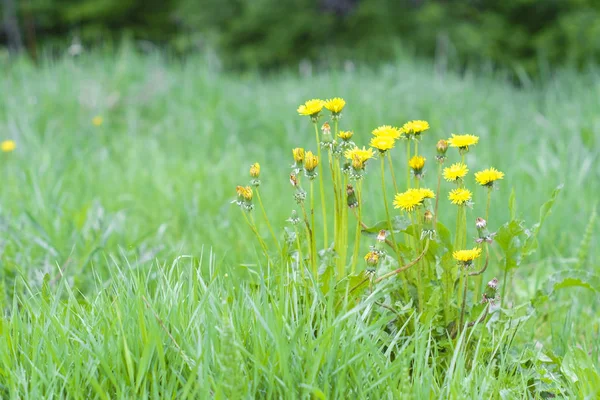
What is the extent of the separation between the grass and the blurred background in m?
1.31

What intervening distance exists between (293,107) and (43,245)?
2.87 meters

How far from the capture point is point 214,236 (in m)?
2.78

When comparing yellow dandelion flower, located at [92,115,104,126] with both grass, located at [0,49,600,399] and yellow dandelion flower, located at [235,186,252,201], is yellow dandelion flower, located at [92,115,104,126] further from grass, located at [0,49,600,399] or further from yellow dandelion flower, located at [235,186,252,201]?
yellow dandelion flower, located at [235,186,252,201]

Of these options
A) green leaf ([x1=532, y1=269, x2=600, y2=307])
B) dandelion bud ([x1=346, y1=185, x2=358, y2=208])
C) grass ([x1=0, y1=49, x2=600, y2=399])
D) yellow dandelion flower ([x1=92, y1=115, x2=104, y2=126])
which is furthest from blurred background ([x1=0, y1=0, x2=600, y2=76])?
dandelion bud ([x1=346, y1=185, x2=358, y2=208])

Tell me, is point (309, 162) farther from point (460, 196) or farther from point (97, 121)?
point (97, 121)

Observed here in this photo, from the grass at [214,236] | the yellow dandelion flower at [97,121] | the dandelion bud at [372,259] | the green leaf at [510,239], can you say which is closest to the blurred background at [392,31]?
the grass at [214,236]

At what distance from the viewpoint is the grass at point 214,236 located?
55.9 inches

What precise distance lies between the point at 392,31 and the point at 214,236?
539 cm

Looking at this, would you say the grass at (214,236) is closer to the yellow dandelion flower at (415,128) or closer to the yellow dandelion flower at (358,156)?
the yellow dandelion flower at (358,156)

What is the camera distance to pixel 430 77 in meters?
5.70

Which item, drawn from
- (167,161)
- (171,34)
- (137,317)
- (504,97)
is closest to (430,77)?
(504,97)

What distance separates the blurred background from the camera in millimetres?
7152

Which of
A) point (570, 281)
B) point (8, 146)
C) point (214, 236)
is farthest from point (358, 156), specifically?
point (8, 146)

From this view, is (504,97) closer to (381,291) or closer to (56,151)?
(56,151)
